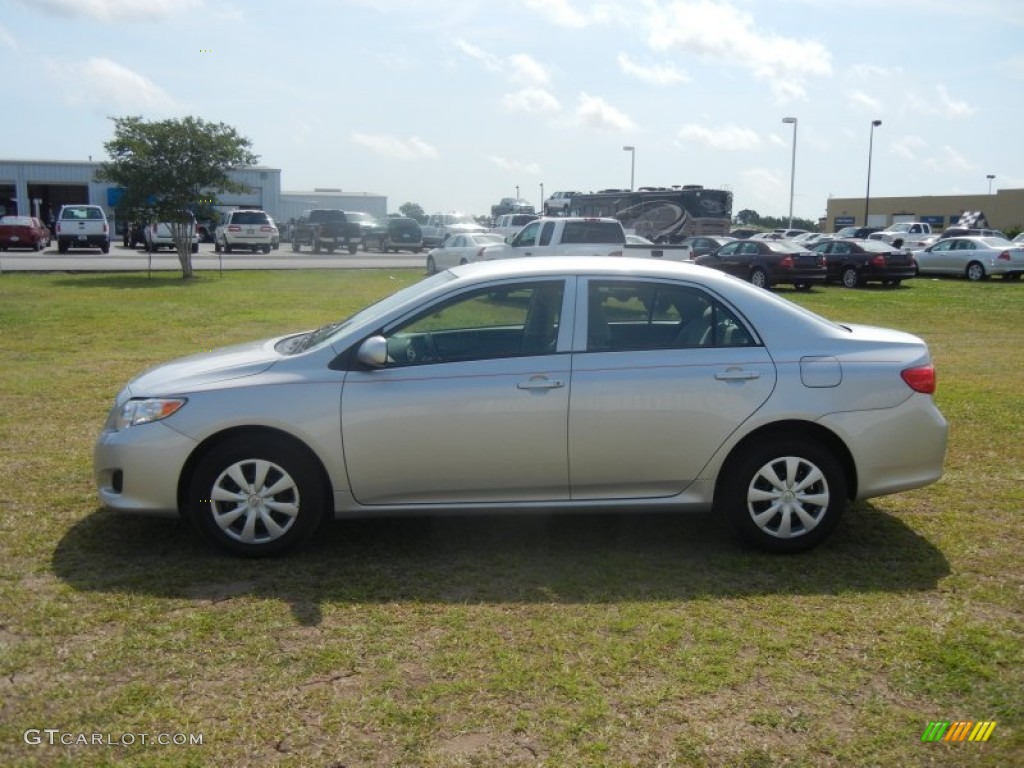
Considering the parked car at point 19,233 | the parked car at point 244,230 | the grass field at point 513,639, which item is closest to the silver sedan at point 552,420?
the grass field at point 513,639

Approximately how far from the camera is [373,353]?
5102 mm

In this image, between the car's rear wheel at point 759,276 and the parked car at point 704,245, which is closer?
the car's rear wheel at point 759,276

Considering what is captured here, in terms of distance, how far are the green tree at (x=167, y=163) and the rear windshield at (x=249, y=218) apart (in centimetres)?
1489

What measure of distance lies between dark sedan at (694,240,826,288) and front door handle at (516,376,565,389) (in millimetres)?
21402

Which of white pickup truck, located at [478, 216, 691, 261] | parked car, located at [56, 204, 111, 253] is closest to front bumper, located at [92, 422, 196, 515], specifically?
white pickup truck, located at [478, 216, 691, 261]

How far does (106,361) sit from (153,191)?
16.0m

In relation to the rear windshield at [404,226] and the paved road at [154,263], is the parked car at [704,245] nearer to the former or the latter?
the paved road at [154,263]

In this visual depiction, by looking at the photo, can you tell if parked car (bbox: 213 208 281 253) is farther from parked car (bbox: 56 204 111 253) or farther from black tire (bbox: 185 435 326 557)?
black tire (bbox: 185 435 326 557)

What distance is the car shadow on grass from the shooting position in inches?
191

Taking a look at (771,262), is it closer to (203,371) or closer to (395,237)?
(203,371)

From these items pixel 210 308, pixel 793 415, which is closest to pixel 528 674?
pixel 793 415

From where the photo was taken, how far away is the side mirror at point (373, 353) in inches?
201

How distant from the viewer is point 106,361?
11953 mm

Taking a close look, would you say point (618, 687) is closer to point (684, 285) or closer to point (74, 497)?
point (684, 285)
